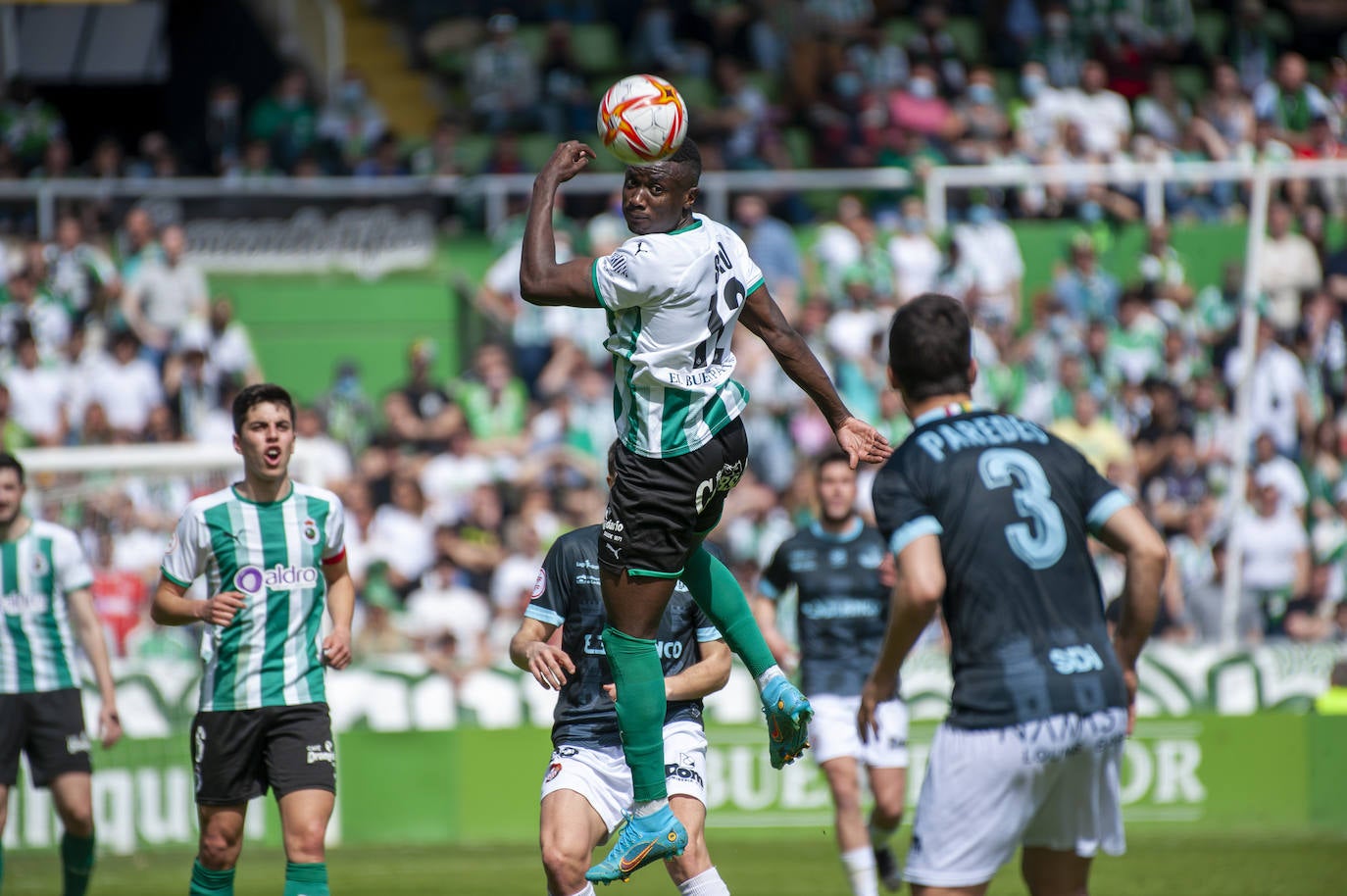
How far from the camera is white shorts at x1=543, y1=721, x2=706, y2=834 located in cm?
631

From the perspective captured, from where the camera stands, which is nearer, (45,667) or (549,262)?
(549,262)

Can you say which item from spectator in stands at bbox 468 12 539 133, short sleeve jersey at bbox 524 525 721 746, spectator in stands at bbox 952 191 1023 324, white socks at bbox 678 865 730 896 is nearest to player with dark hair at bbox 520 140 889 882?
white socks at bbox 678 865 730 896

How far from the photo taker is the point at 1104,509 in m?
4.98

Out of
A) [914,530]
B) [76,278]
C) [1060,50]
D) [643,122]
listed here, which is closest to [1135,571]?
[914,530]

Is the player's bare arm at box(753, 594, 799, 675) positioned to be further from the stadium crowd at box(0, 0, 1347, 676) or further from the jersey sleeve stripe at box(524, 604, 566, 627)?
the stadium crowd at box(0, 0, 1347, 676)

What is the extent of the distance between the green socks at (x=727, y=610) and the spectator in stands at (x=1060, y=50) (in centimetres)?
1518

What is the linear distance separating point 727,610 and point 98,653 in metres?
4.06

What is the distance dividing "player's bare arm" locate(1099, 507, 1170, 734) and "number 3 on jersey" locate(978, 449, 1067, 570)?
16cm

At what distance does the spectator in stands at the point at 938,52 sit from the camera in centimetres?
1995

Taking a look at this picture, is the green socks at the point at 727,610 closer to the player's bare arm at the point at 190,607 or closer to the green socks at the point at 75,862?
the player's bare arm at the point at 190,607

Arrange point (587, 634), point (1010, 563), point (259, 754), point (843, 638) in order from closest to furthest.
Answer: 1. point (1010, 563)
2. point (587, 634)
3. point (259, 754)
4. point (843, 638)

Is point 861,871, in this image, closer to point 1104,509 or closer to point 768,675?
point 768,675

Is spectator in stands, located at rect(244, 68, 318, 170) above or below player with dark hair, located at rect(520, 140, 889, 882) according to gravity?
above

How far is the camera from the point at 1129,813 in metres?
12.8
